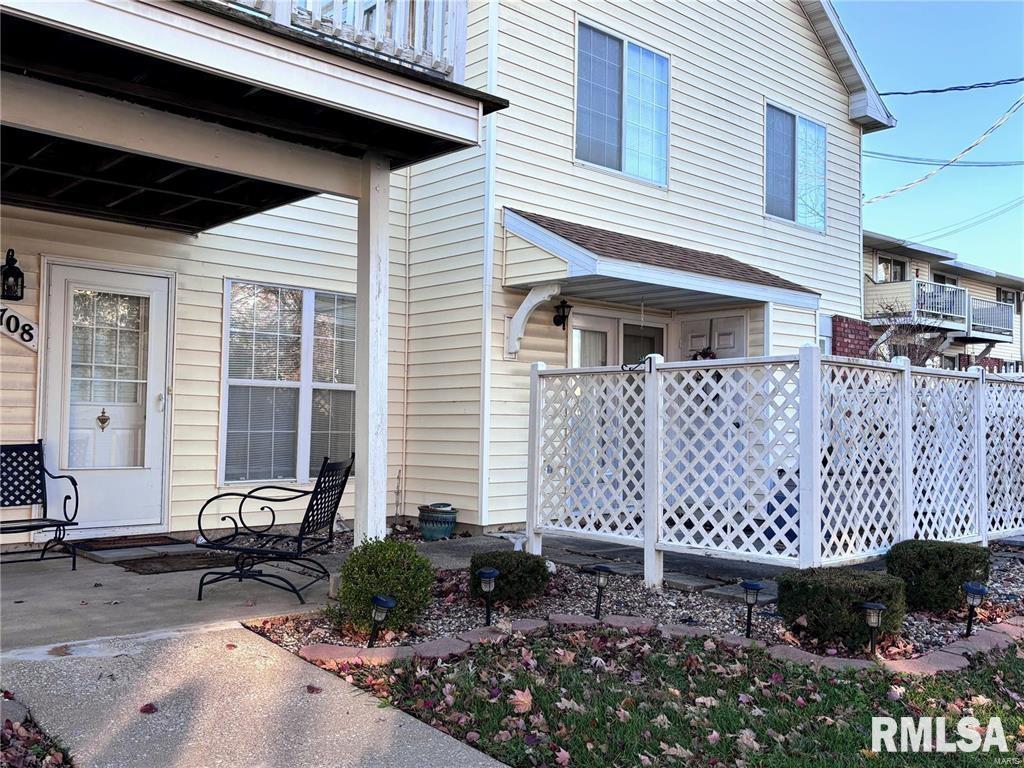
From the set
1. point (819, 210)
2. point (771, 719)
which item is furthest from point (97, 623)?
point (819, 210)

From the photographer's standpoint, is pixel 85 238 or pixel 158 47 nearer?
pixel 158 47

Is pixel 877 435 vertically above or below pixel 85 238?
below

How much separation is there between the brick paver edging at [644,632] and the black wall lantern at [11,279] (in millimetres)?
3833

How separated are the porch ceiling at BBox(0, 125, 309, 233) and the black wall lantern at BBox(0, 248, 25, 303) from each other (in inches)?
16.3

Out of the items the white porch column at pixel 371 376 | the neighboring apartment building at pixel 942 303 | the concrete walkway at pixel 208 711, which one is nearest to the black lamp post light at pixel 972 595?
the concrete walkway at pixel 208 711

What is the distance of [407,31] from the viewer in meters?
4.75

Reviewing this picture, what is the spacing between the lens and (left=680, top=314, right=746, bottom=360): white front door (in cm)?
948

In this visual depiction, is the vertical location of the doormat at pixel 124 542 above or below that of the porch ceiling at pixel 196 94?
below

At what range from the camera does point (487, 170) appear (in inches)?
314

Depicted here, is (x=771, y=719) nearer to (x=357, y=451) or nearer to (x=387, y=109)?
(x=357, y=451)

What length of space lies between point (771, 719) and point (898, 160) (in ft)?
74.6

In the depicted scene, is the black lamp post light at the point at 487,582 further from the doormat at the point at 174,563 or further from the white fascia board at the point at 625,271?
the white fascia board at the point at 625,271

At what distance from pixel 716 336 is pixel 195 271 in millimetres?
5675

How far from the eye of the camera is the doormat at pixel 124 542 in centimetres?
641
